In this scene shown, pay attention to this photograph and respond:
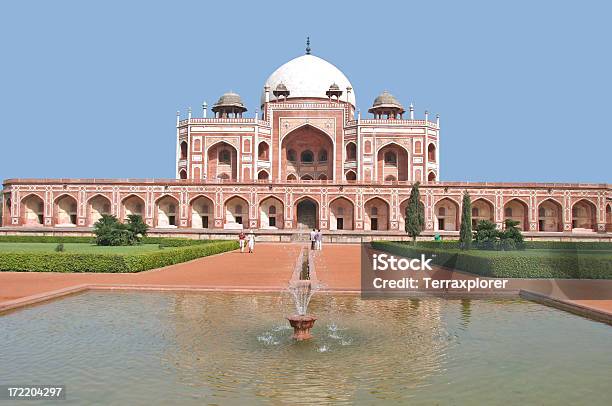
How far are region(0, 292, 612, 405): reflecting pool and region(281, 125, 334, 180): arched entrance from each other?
98.9 feet

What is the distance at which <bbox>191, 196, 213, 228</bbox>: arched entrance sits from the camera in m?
32.8

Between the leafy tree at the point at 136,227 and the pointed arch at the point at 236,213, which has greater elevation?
the pointed arch at the point at 236,213

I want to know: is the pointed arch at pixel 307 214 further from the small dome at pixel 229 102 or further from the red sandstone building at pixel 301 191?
the small dome at pixel 229 102

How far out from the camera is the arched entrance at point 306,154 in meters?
37.9

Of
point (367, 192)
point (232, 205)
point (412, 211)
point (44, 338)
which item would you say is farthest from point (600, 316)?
point (232, 205)

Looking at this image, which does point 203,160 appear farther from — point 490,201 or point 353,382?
point 353,382

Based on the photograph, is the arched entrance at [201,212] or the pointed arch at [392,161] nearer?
the arched entrance at [201,212]

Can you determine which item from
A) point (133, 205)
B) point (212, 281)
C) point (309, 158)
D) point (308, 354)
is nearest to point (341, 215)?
point (309, 158)

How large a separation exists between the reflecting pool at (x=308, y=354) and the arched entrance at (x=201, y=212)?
24927mm

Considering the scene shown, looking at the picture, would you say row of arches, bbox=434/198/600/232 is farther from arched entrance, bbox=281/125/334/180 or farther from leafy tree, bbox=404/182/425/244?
leafy tree, bbox=404/182/425/244

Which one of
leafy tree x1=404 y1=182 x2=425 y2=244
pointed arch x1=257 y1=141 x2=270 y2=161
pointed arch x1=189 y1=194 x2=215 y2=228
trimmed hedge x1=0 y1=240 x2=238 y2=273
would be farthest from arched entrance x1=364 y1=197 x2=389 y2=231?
trimmed hedge x1=0 y1=240 x2=238 y2=273

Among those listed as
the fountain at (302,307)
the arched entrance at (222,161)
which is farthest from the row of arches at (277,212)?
the fountain at (302,307)

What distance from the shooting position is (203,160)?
36.1 meters

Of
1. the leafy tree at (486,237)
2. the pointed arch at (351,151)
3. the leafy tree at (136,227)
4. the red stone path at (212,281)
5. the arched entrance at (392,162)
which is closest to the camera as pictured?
the red stone path at (212,281)
